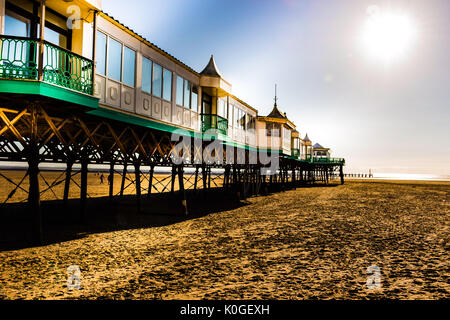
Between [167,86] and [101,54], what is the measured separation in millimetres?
3756

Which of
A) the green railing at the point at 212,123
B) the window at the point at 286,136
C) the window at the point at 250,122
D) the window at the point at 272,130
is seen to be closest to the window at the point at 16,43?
the green railing at the point at 212,123

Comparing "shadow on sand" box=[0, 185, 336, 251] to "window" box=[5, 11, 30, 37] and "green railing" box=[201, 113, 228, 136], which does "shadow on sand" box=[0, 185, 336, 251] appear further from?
"window" box=[5, 11, 30, 37]

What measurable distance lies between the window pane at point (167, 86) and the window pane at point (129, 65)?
1.95 meters

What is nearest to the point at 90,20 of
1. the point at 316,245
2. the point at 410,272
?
the point at 316,245

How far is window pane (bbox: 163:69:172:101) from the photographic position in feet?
42.8

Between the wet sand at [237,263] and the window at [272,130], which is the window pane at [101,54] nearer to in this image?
the wet sand at [237,263]

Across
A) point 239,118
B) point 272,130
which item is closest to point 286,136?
point 272,130

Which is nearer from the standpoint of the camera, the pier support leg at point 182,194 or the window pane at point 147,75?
the window pane at point 147,75

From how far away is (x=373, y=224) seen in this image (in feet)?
41.0

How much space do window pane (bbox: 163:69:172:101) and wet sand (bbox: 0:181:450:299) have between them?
5861 mm

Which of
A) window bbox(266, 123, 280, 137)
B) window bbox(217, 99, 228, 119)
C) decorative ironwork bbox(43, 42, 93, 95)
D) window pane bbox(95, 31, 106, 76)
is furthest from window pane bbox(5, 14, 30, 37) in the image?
window bbox(266, 123, 280, 137)

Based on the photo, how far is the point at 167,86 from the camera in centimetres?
1323

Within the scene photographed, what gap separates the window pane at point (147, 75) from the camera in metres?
A: 11.8
